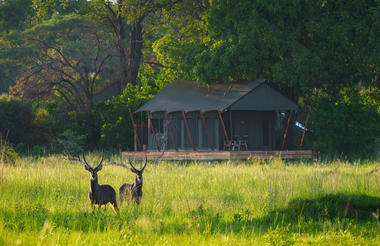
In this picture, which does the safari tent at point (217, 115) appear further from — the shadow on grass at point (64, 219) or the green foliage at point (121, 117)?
the shadow on grass at point (64, 219)

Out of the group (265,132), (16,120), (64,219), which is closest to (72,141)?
(16,120)

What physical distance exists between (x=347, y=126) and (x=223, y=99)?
270 inches

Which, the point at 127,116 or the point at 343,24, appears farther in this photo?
the point at 127,116

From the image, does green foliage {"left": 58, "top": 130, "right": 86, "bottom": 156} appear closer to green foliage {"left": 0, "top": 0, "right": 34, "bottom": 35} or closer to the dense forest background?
the dense forest background

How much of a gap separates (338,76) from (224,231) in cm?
2211

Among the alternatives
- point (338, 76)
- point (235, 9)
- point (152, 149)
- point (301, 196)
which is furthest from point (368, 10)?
point (301, 196)

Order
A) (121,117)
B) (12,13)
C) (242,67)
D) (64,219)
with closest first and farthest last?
(64,219) < (242,67) < (121,117) < (12,13)

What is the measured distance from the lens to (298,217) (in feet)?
34.9

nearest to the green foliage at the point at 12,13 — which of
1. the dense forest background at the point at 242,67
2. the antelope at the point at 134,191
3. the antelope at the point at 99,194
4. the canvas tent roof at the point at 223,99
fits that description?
the dense forest background at the point at 242,67

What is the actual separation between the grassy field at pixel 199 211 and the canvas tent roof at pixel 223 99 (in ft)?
40.6

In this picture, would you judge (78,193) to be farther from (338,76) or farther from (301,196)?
(338,76)

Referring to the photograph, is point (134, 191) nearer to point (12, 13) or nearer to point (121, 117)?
point (121, 117)

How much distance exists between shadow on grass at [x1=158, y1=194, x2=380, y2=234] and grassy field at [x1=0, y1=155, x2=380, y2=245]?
20 millimetres

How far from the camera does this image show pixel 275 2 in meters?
28.5
